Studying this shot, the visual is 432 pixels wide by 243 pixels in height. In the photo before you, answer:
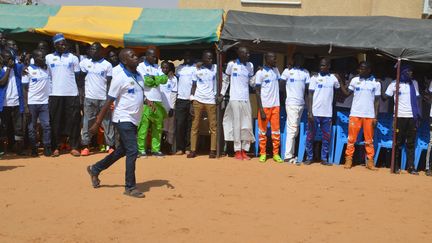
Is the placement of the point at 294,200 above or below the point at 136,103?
below

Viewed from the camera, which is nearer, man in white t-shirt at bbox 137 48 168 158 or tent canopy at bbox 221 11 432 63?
tent canopy at bbox 221 11 432 63

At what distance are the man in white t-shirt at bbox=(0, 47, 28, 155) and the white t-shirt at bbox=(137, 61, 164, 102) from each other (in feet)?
6.68

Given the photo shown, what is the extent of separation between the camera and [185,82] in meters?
9.53

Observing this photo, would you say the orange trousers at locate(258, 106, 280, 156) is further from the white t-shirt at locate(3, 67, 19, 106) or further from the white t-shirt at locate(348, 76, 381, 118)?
the white t-shirt at locate(3, 67, 19, 106)

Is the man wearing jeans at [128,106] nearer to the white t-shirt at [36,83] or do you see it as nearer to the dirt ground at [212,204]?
the dirt ground at [212,204]

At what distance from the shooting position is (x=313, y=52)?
10.1m

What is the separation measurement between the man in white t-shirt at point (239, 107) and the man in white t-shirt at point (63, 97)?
263cm

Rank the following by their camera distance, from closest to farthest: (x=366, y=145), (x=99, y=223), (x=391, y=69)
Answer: (x=99, y=223) < (x=366, y=145) < (x=391, y=69)

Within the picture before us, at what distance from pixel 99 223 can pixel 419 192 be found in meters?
4.45

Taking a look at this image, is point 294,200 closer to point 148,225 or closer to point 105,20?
point 148,225

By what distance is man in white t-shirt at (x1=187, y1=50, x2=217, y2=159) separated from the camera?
9.27m

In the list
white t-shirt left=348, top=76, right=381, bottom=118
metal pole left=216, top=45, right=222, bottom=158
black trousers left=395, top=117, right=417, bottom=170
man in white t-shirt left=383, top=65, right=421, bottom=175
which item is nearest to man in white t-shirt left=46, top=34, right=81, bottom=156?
metal pole left=216, top=45, right=222, bottom=158

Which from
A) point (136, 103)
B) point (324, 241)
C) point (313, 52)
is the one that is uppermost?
point (313, 52)

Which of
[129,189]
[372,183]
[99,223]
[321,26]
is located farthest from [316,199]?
[321,26]
